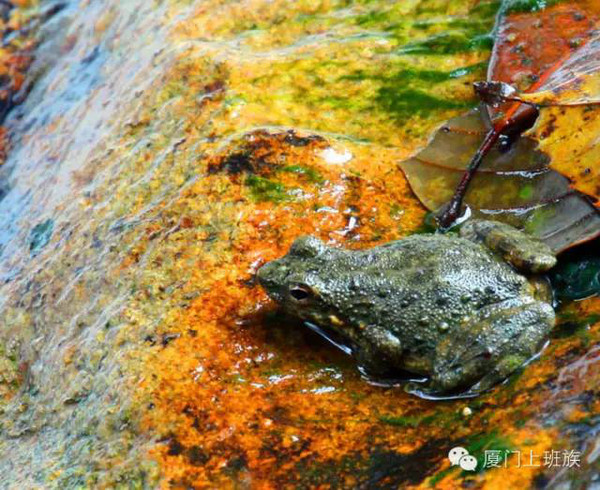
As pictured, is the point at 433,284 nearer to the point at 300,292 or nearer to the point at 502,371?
the point at 502,371

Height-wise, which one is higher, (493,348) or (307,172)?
(307,172)

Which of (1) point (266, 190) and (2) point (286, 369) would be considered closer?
(2) point (286, 369)

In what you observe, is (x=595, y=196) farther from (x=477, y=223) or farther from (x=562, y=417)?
(x=562, y=417)

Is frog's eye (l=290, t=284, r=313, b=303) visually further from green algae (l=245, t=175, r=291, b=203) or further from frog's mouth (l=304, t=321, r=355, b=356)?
green algae (l=245, t=175, r=291, b=203)

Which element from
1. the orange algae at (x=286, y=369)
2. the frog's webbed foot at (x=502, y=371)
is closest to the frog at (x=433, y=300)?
the frog's webbed foot at (x=502, y=371)

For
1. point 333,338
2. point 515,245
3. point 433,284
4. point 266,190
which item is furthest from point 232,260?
point 515,245

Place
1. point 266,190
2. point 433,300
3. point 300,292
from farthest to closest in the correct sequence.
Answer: point 266,190 → point 300,292 → point 433,300

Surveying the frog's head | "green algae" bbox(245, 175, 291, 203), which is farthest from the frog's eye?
"green algae" bbox(245, 175, 291, 203)

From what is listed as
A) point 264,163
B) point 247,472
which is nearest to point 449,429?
point 247,472

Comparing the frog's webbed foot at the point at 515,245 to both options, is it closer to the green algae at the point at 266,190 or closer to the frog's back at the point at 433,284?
the frog's back at the point at 433,284
